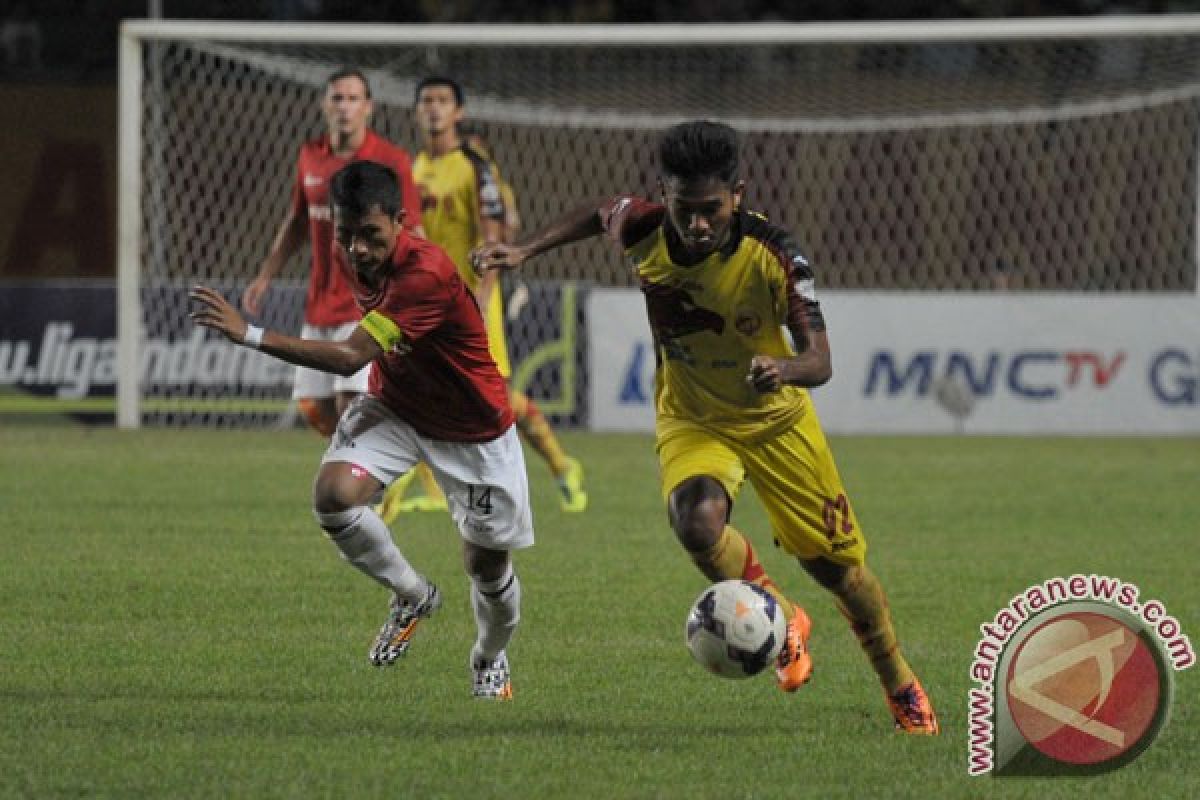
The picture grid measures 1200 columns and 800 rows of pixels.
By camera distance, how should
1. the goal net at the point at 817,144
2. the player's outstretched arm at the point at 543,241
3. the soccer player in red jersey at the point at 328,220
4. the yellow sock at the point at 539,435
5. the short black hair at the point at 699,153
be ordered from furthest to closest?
the goal net at the point at 817,144, the yellow sock at the point at 539,435, the soccer player in red jersey at the point at 328,220, the player's outstretched arm at the point at 543,241, the short black hair at the point at 699,153

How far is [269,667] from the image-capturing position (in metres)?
7.37

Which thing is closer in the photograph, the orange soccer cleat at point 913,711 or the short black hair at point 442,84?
the orange soccer cleat at point 913,711

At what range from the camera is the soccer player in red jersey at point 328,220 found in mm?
11258

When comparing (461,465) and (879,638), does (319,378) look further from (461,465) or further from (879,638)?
(879,638)

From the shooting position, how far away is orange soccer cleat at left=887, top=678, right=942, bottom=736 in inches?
251

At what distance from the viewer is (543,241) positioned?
6.79 metres

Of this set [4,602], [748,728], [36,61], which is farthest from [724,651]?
[36,61]

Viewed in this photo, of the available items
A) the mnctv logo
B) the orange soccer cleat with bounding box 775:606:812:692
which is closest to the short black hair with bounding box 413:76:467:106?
the orange soccer cleat with bounding box 775:606:812:692

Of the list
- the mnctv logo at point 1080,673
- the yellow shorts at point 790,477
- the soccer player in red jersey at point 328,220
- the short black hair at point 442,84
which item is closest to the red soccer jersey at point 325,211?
the soccer player in red jersey at point 328,220

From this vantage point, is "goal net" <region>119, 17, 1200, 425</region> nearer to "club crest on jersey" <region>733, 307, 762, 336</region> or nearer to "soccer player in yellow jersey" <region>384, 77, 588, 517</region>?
"soccer player in yellow jersey" <region>384, 77, 588, 517</region>

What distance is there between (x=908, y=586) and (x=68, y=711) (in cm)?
433

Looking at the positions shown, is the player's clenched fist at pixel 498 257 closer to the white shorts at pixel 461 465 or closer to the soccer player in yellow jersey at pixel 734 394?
the soccer player in yellow jersey at pixel 734 394

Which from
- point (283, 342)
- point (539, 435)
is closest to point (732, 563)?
Result: point (283, 342)

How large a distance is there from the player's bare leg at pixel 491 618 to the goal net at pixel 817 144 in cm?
1173
